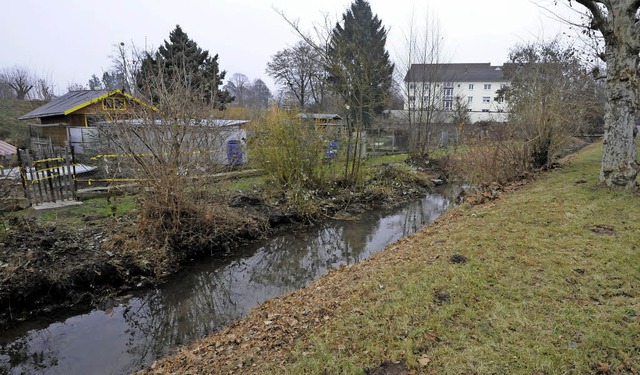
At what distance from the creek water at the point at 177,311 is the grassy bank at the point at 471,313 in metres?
0.91

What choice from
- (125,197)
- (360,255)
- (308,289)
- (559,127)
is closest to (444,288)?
(308,289)

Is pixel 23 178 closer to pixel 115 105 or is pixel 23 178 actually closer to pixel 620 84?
pixel 115 105

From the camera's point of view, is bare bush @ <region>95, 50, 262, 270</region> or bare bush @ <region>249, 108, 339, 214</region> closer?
bare bush @ <region>95, 50, 262, 270</region>

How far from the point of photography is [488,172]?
429 inches

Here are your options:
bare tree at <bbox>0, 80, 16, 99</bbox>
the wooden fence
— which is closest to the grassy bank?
the wooden fence

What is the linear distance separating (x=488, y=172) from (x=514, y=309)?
8.27m

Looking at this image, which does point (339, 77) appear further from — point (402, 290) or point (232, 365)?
point (232, 365)

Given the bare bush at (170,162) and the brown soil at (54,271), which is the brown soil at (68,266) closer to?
the brown soil at (54,271)

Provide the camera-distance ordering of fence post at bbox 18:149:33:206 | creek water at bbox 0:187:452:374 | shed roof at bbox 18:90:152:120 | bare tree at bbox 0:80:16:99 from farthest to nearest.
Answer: bare tree at bbox 0:80:16:99, shed roof at bbox 18:90:152:120, fence post at bbox 18:149:33:206, creek water at bbox 0:187:452:374

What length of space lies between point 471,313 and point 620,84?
610 cm

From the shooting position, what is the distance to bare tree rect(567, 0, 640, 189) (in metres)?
6.48

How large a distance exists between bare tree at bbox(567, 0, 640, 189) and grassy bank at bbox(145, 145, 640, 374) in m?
1.53

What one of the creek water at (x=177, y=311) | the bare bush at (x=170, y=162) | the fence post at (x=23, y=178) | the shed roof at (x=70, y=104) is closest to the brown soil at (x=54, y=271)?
the creek water at (x=177, y=311)

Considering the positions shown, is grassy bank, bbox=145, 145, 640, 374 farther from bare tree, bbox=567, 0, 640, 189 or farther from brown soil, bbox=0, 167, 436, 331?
brown soil, bbox=0, 167, 436, 331
